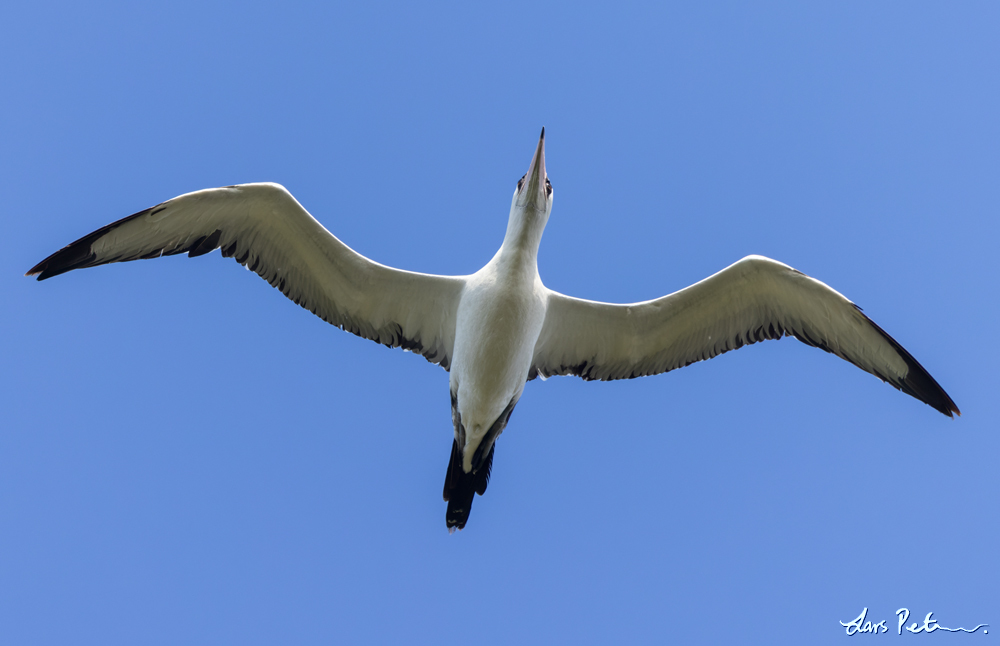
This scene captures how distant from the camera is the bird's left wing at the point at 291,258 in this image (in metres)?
9.69

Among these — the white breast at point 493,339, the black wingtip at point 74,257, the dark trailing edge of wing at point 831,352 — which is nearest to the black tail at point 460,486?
the white breast at point 493,339

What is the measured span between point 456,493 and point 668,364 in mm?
3249

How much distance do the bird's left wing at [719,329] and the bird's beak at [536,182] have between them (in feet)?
4.31

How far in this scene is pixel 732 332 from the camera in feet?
35.2

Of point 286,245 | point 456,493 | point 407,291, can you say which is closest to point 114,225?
point 286,245

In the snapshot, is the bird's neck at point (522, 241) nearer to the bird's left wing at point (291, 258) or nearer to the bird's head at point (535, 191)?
the bird's head at point (535, 191)

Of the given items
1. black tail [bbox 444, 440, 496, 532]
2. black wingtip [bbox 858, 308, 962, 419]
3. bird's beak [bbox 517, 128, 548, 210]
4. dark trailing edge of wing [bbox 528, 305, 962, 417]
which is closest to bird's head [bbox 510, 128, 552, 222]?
bird's beak [bbox 517, 128, 548, 210]

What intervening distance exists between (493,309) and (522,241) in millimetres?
855

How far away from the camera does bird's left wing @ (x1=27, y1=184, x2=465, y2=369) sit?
31.8ft

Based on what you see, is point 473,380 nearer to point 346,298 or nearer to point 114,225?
point 346,298

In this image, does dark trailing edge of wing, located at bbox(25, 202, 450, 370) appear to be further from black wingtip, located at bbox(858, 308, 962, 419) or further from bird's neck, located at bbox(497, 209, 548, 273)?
black wingtip, located at bbox(858, 308, 962, 419)

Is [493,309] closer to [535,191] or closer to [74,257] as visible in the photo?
[535,191]

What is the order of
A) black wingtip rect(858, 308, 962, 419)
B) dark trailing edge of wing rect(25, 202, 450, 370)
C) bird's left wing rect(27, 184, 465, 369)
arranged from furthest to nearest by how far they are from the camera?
1. black wingtip rect(858, 308, 962, 419)
2. bird's left wing rect(27, 184, 465, 369)
3. dark trailing edge of wing rect(25, 202, 450, 370)

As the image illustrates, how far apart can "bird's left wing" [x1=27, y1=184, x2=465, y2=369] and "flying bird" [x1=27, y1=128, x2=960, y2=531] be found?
1cm
